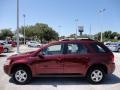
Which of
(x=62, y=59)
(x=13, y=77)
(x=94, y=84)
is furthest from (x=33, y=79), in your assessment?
(x=94, y=84)

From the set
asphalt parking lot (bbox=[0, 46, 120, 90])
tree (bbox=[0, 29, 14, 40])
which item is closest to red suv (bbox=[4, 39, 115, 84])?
asphalt parking lot (bbox=[0, 46, 120, 90])

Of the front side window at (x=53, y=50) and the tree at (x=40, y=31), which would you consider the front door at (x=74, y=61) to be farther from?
the tree at (x=40, y=31)

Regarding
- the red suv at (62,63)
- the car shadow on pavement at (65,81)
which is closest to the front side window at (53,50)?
the red suv at (62,63)

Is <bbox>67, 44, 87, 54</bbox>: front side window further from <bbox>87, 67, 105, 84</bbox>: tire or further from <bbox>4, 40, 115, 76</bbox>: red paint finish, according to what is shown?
<bbox>87, 67, 105, 84</bbox>: tire

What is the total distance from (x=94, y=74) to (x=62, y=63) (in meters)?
1.27

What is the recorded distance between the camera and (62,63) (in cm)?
941

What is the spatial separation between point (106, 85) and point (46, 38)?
3476 inches

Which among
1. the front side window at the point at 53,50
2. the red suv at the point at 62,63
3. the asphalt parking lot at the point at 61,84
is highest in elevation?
the front side window at the point at 53,50

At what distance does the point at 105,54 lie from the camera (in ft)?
31.7

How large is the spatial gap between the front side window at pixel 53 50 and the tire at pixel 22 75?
99cm

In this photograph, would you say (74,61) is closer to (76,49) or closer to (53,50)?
(76,49)

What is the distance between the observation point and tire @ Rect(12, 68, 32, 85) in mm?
9414

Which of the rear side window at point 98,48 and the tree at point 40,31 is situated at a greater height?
the tree at point 40,31

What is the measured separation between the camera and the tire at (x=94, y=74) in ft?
31.3
